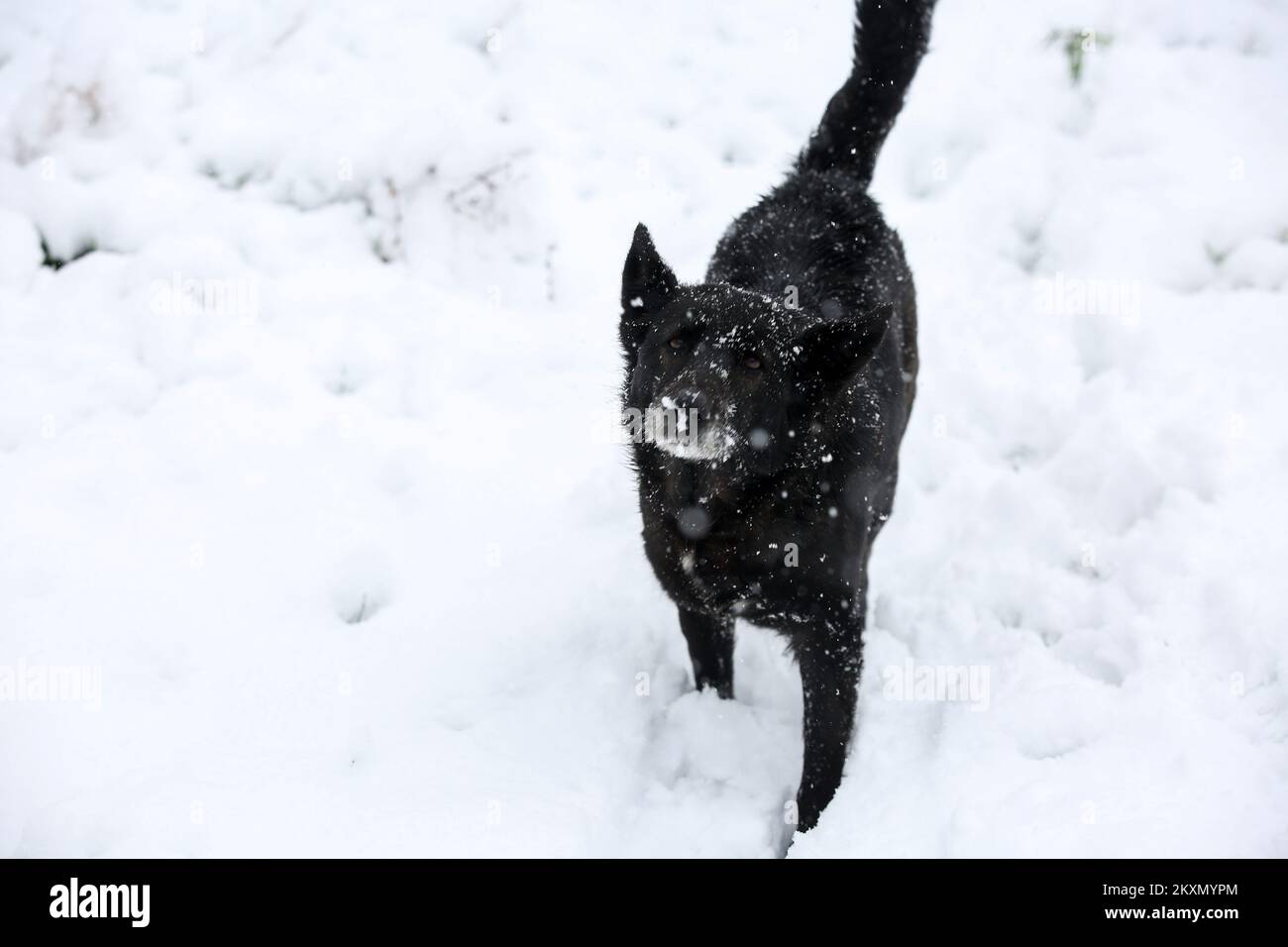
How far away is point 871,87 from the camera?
3426mm

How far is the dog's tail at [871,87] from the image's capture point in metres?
3.39

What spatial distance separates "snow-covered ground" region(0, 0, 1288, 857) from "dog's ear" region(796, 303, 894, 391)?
124cm

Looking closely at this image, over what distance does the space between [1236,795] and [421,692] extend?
2.48 metres

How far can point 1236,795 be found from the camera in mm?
2311

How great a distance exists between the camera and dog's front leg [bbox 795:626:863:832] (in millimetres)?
2590
